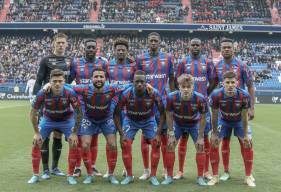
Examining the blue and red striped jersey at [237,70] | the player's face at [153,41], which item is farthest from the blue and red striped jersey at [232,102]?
the player's face at [153,41]

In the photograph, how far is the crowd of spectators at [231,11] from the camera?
38.2m

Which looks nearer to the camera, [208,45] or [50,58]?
[50,58]

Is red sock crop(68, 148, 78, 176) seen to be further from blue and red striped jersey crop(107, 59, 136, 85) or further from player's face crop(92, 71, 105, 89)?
blue and red striped jersey crop(107, 59, 136, 85)

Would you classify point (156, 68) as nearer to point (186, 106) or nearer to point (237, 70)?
point (186, 106)

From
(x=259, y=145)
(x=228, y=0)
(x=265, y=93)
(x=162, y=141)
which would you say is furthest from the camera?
(x=228, y=0)

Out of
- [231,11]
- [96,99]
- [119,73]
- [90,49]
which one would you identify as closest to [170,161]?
[96,99]

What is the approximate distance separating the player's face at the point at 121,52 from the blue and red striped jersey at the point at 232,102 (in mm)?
1613

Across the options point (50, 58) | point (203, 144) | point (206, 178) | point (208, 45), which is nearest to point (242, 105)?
point (203, 144)

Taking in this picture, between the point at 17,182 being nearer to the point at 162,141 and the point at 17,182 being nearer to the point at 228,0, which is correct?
the point at 162,141

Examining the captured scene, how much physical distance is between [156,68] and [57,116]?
6.00ft

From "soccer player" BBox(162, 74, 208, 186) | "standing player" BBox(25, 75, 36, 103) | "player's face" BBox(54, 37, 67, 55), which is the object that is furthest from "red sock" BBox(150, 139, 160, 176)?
"standing player" BBox(25, 75, 36, 103)

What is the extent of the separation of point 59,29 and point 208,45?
12415mm

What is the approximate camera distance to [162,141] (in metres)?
7.30

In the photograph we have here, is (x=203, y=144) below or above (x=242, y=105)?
below
